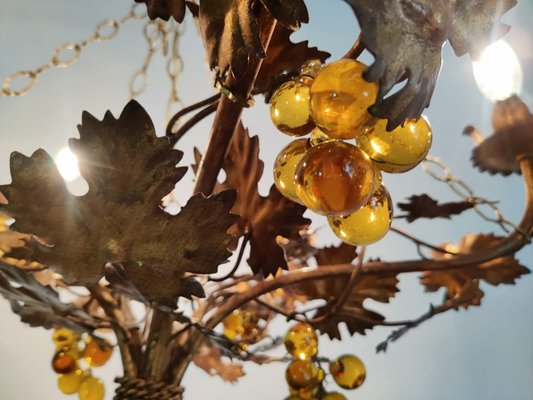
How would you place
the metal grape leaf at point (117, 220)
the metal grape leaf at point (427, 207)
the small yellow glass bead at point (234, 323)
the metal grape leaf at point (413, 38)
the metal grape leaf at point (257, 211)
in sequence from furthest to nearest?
the small yellow glass bead at point (234, 323)
the metal grape leaf at point (427, 207)
the metal grape leaf at point (257, 211)
the metal grape leaf at point (117, 220)
the metal grape leaf at point (413, 38)

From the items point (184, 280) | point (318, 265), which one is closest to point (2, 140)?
point (318, 265)

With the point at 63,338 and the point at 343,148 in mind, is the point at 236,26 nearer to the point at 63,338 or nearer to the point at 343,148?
the point at 343,148

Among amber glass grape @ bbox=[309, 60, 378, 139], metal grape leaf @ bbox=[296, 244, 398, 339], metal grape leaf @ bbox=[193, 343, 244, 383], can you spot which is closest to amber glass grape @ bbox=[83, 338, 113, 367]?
metal grape leaf @ bbox=[193, 343, 244, 383]

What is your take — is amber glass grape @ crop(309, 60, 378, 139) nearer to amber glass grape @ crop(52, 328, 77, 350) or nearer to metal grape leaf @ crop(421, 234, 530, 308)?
metal grape leaf @ crop(421, 234, 530, 308)

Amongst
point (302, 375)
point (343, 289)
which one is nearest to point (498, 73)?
point (343, 289)

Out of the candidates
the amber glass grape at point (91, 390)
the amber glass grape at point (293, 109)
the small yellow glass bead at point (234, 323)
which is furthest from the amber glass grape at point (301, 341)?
the amber glass grape at point (293, 109)

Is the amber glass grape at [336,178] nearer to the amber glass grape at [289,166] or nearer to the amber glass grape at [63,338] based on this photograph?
the amber glass grape at [289,166]
